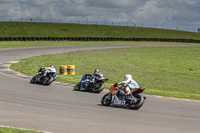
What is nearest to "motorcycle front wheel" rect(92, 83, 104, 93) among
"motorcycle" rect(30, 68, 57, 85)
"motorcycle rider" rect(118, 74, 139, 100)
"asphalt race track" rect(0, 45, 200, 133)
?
"asphalt race track" rect(0, 45, 200, 133)

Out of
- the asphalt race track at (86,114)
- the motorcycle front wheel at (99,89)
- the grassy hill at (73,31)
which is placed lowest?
the asphalt race track at (86,114)

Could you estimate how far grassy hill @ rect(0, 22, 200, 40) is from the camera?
84.9 m

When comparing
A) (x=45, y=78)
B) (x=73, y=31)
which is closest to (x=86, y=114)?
(x=45, y=78)

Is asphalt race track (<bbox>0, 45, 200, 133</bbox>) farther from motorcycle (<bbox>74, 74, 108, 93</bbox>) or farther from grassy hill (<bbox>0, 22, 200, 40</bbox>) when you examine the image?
grassy hill (<bbox>0, 22, 200, 40</bbox>)

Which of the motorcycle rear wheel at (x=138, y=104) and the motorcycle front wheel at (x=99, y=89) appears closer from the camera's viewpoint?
the motorcycle rear wheel at (x=138, y=104)

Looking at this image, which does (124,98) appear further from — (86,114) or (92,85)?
(92,85)

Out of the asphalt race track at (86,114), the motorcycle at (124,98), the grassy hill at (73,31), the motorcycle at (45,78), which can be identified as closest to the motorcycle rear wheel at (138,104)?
the motorcycle at (124,98)

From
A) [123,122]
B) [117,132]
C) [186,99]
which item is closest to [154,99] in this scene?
[186,99]

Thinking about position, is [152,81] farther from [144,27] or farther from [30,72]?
[144,27]

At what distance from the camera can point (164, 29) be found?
390 ft

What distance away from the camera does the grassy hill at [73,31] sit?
84.9 m

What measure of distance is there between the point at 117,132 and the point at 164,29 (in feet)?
370

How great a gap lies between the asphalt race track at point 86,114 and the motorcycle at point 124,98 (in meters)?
0.26

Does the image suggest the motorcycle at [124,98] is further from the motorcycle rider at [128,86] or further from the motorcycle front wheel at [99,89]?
the motorcycle front wheel at [99,89]
